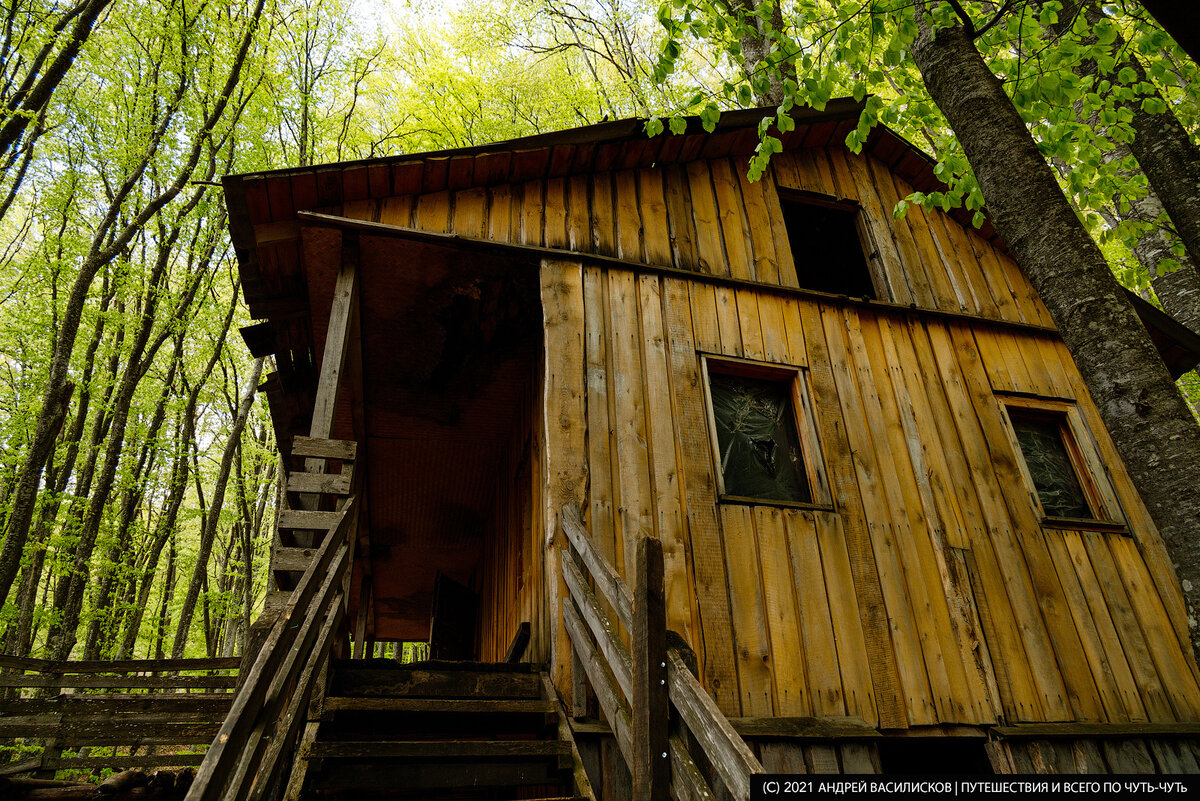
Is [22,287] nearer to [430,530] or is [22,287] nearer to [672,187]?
[430,530]

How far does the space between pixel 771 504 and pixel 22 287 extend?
16786 millimetres

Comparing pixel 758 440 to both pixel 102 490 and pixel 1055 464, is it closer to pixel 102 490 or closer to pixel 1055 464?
pixel 1055 464

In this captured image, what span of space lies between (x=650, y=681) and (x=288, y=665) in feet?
5.61

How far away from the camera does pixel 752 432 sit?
18.2ft

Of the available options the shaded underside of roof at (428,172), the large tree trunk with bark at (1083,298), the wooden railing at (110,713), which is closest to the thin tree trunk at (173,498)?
the wooden railing at (110,713)

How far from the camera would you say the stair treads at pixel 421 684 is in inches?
164

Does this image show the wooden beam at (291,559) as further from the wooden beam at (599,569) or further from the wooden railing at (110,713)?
the wooden railing at (110,713)

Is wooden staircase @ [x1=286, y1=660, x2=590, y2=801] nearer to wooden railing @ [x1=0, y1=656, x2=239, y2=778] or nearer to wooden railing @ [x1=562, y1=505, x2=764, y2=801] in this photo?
wooden railing @ [x1=562, y1=505, x2=764, y2=801]

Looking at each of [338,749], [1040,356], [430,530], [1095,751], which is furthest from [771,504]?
[430,530]

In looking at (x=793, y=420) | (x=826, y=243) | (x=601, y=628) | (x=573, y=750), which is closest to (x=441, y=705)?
(x=573, y=750)

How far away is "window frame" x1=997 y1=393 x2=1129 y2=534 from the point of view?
5.82 metres

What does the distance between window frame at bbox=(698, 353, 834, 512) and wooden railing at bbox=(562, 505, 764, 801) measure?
2116 mm

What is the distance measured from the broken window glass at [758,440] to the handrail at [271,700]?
2971 mm

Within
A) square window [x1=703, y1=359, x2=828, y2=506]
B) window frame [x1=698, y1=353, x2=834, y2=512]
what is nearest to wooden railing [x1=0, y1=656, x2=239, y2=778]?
window frame [x1=698, y1=353, x2=834, y2=512]
